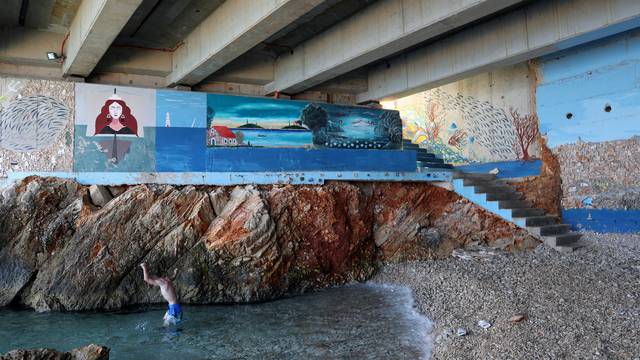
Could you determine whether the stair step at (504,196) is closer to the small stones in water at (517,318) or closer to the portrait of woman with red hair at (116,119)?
the small stones in water at (517,318)

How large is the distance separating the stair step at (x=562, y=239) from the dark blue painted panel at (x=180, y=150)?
9467 mm

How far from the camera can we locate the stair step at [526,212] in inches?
474

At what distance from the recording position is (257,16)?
853 cm

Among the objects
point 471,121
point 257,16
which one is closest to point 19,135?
point 257,16

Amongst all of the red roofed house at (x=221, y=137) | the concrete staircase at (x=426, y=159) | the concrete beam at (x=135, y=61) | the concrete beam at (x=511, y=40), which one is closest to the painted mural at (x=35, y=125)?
the concrete beam at (x=135, y=61)

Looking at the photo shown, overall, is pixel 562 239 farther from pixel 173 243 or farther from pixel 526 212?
pixel 173 243

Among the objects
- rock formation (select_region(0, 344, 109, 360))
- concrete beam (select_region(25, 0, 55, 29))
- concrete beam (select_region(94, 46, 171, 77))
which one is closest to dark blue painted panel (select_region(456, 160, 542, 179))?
concrete beam (select_region(94, 46, 171, 77))

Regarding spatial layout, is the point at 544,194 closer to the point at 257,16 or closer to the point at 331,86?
the point at 331,86

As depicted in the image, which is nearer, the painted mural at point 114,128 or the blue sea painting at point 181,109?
the painted mural at point 114,128

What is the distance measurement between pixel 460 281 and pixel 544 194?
5045mm

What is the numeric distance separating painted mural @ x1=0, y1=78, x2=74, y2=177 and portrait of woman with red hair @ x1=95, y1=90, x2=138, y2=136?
0.70 metres

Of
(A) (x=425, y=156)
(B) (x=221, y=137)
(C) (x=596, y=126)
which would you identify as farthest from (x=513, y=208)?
(B) (x=221, y=137)

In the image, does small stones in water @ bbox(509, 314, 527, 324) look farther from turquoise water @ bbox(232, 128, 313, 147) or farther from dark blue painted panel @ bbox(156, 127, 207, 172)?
dark blue painted panel @ bbox(156, 127, 207, 172)

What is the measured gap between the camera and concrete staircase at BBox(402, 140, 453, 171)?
588 inches
